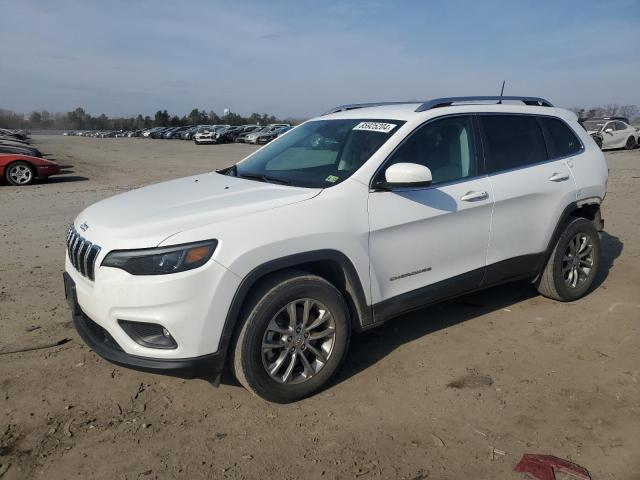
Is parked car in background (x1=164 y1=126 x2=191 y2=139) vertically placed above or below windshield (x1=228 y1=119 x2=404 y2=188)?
below

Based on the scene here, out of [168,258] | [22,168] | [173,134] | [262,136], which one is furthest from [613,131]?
[173,134]

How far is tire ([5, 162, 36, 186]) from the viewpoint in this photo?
1379 cm

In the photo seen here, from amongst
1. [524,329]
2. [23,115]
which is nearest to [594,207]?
[524,329]

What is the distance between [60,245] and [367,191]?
5086 millimetres

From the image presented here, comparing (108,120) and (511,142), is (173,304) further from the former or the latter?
(108,120)

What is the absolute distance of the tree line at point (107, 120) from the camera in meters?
107

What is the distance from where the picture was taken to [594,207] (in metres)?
5.15

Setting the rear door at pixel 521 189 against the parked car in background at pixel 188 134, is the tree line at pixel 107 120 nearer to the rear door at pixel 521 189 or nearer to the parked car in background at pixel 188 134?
the parked car in background at pixel 188 134

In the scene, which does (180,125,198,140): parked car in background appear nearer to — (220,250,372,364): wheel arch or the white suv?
the white suv

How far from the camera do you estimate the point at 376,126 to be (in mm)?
3939

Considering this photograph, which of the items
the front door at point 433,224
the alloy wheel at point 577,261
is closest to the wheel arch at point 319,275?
the front door at point 433,224

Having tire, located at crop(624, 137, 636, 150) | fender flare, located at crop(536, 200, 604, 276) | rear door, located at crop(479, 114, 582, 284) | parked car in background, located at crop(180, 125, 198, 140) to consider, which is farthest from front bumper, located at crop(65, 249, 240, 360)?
parked car in background, located at crop(180, 125, 198, 140)

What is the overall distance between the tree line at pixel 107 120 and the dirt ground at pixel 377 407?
93.4 meters

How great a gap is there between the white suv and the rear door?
0.01 metres
